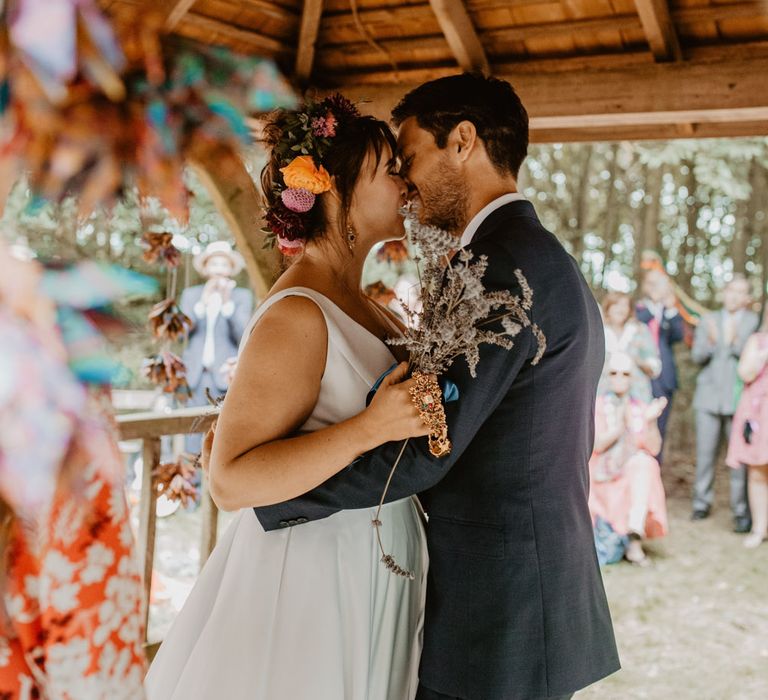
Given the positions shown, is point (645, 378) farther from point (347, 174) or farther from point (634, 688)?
point (347, 174)

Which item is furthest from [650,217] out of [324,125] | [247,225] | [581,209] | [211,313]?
[324,125]

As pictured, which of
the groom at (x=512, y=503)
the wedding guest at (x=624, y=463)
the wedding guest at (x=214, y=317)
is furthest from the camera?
the wedding guest at (x=214, y=317)

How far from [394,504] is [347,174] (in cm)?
78

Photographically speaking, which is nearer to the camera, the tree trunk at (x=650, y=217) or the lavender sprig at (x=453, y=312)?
the lavender sprig at (x=453, y=312)

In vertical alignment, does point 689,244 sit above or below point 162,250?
above

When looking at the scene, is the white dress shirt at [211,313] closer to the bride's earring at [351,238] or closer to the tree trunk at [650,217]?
the bride's earring at [351,238]

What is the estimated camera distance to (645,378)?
7117 mm

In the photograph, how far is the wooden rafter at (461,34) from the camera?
3.76 m

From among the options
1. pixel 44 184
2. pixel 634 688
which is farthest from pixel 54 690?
pixel 634 688

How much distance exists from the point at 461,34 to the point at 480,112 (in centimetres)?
209

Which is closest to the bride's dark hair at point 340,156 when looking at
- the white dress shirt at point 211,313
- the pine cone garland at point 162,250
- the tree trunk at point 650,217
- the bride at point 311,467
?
the bride at point 311,467

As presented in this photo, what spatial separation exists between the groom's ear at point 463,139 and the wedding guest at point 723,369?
6.49 m

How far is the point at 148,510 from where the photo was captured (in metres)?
3.74

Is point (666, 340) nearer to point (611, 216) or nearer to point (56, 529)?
point (611, 216)
